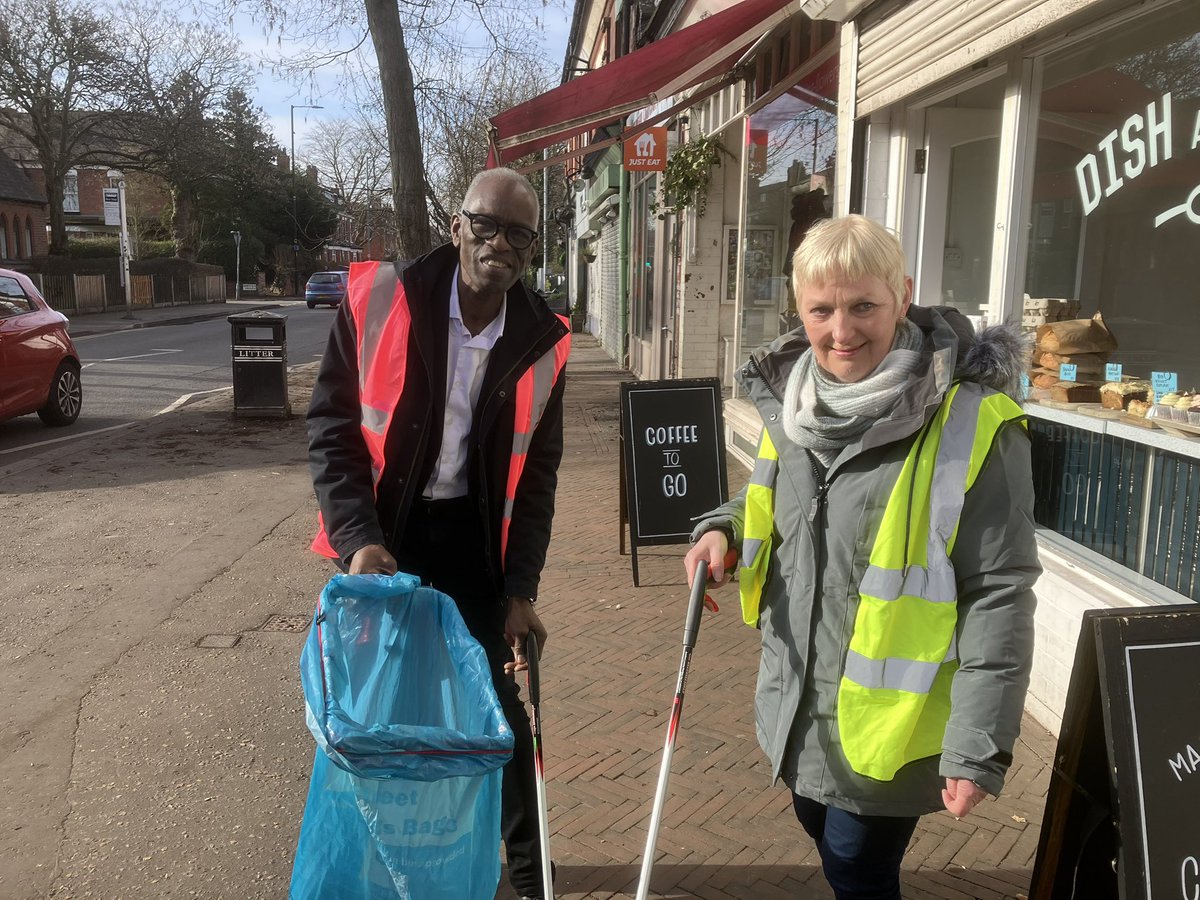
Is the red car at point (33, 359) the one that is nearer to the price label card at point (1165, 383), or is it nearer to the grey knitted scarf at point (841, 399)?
the grey knitted scarf at point (841, 399)

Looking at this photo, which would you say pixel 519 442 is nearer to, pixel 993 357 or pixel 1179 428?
pixel 993 357

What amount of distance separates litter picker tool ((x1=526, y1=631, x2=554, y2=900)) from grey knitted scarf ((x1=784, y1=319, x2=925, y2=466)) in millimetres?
885

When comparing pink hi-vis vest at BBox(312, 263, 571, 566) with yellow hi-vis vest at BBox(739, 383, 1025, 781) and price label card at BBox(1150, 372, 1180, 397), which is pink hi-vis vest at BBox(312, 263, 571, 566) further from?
price label card at BBox(1150, 372, 1180, 397)

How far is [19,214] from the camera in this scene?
4181 cm

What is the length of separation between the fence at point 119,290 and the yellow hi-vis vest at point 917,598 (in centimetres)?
3414

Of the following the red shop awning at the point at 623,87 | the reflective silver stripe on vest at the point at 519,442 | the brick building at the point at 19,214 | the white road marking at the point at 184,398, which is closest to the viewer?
the reflective silver stripe on vest at the point at 519,442

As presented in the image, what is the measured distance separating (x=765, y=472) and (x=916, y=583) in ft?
1.56

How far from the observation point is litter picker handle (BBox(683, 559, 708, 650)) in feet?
7.24

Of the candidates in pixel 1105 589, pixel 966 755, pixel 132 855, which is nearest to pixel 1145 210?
pixel 1105 589

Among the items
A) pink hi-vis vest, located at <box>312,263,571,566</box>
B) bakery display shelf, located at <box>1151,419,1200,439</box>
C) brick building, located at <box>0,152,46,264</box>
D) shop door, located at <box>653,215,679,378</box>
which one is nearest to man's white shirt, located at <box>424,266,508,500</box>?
pink hi-vis vest, located at <box>312,263,571,566</box>

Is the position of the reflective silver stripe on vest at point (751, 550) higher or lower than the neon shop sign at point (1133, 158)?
lower

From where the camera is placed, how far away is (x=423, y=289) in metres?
2.54

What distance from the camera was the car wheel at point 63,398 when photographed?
11.0 meters

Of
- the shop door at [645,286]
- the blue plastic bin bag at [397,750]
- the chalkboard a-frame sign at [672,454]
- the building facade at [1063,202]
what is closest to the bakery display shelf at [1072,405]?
the building facade at [1063,202]
